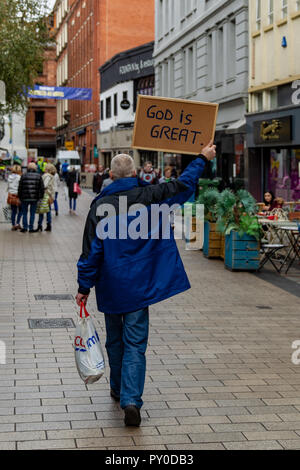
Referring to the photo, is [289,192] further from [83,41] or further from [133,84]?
[83,41]

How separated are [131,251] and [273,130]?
18.5 m

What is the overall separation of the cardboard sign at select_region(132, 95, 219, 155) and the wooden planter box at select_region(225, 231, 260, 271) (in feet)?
24.8

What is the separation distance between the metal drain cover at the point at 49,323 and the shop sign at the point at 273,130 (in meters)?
14.1

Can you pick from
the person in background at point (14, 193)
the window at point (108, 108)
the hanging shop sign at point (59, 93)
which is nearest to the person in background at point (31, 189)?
the person in background at point (14, 193)

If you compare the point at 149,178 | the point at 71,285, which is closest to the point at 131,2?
the point at 149,178

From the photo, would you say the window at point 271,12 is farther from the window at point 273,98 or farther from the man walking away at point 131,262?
the man walking away at point 131,262

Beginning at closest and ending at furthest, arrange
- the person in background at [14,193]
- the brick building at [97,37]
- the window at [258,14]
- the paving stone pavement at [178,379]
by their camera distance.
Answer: the paving stone pavement at [178,379], the person in background at [14,193], the window at [258,14], the brick building at [97,37]

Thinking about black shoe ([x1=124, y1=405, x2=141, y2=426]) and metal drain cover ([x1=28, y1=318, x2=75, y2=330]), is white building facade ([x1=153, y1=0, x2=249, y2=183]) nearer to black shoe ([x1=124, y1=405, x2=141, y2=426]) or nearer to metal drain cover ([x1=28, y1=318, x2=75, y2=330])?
metal drain cover ([x1=28, y1=318, x2=75, y2=330])

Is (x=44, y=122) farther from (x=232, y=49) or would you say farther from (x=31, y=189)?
(x=31, y=189)

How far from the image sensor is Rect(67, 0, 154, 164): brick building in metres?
61.6

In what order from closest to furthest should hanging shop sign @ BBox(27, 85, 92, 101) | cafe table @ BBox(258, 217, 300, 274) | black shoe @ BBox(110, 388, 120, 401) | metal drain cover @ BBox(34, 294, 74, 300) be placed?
black shoe @ BBox(110, 388, 120, 401)
metal drain cover @ BBox(34, 294, 74, 300)
cafe table @ BBox(258, 217, 300, 274)
hanging shop sign @ BBox(27, 85, 92, 101)

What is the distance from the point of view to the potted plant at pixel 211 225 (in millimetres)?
15648

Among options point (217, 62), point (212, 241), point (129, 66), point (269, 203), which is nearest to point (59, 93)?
point (129, 66)

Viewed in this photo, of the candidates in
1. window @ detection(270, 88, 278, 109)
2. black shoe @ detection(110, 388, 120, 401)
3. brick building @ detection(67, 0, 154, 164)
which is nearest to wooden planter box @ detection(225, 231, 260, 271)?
black shoe @ detection(110, 388, 120, 401)
